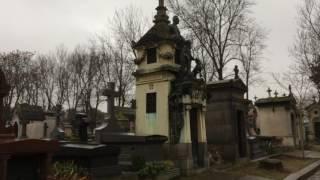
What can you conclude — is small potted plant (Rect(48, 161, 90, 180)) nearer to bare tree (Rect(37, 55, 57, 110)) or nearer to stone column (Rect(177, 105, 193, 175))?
stone column (Rect(177, 105, 193, 175))

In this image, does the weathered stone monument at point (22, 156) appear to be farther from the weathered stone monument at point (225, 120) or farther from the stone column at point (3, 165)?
the weathered stone monument at point (225, 120)

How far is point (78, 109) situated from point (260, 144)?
23.1 meters

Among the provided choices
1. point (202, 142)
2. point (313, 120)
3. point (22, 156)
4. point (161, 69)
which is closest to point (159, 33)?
point (161, 69)

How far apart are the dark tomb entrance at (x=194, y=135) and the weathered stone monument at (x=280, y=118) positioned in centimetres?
1334

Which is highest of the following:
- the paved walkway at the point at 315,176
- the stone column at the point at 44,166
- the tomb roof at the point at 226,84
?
the tomb roof at the point at 226,84

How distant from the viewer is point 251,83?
28938 mm

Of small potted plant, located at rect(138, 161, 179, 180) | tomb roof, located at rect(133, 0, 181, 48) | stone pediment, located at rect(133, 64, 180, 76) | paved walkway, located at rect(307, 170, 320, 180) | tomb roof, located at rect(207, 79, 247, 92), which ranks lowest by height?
paved walkway, located at rect(307, 170, 320, 180)

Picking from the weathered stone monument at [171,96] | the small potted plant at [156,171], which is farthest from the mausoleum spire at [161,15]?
the small potted plant at [156,171]

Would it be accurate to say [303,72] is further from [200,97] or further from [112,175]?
[112,175]

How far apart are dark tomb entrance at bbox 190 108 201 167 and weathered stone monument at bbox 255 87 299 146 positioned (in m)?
13.3

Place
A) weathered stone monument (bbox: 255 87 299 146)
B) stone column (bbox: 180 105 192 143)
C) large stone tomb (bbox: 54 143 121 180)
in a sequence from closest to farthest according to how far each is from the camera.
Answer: large stone tomb (bbox: 54 143 121 180), stone column (bbox: 180 105 192 143), weathered stone monument (bbox: 255 87 299 146)

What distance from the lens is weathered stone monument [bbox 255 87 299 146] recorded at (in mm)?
24969

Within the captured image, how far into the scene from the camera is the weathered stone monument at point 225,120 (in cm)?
1574

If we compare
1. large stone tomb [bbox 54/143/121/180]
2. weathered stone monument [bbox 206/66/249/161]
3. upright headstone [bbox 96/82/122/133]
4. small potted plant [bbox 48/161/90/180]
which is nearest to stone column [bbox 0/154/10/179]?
small potted plant [bbox 48/161/90/180]
